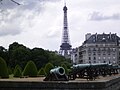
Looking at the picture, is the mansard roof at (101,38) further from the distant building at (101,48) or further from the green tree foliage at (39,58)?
the green tree foliage at (39,58)

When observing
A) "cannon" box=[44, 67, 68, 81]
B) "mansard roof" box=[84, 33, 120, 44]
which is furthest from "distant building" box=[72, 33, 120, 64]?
"cannon" box=[44, 67, 68, 81]

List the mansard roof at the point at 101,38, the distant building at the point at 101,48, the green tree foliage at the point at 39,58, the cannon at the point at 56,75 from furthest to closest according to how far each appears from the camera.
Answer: the distant building at the point at 101,48 < the mansard roof at the point at 101,38 < the green tree foliage at the point at 39,58 < the cannon at the point at 56,75

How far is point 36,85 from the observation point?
77.0 ft

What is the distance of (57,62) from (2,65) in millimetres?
66363

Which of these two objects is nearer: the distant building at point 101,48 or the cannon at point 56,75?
the cannon at point 56,75

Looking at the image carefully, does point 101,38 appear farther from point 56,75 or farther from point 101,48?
point 56,75

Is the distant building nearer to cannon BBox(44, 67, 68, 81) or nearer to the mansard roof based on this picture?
the mansard roof

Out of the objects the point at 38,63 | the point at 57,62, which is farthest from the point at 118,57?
the point at 38,63

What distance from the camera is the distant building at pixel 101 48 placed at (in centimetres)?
18188

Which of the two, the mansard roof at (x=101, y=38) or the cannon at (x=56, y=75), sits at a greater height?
the mansard roof at (x=101, y=38)

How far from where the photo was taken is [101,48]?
185750 millimetres

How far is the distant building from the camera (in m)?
182

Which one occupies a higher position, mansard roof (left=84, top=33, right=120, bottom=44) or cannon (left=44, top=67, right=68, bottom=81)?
mansard roof (left=84, top=33, right=120, bottom=44)

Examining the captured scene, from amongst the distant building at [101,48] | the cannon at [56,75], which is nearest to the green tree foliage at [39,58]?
the cannon at [56,75]
